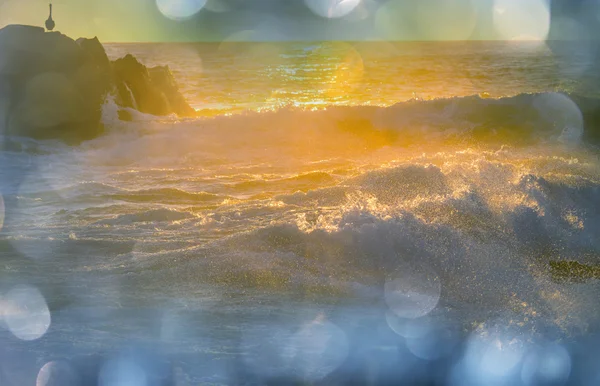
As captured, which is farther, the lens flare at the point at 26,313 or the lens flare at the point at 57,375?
the lens flare at the point at 26,313

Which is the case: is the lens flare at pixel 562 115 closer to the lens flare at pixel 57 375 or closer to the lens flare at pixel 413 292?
the lens flare at pixel 413 292

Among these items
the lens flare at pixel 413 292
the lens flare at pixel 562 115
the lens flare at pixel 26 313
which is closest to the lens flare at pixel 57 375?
the lens flare at pixel 26 313

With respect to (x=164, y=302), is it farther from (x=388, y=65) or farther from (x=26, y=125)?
(x=388, y=65)

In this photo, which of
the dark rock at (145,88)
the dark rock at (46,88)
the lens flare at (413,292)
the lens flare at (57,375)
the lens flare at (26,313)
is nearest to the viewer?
the lens flare at (57,375)

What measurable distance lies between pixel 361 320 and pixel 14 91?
13.9m

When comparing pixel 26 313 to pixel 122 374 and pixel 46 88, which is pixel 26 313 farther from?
pixel 46 88

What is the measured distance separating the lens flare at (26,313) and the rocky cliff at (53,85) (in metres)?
10.5

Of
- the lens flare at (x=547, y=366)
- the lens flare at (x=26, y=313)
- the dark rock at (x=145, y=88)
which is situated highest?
the dark rock at (x=145, y=88)

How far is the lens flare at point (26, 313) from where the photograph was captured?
431 cm

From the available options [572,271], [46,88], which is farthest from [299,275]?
[46,88]

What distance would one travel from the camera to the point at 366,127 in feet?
54.9

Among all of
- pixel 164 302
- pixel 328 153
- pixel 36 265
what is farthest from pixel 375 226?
pixel 328 153

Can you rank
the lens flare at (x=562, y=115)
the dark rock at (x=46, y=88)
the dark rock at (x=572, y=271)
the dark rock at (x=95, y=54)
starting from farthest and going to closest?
the dark rock at (x=95, y=54), the lens flare at (x=562, y=115), the dark rock at (x=46, y=88), the dark rock at (x=572, y=271)

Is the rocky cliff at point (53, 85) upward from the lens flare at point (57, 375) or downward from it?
upward
